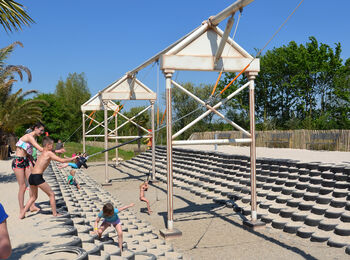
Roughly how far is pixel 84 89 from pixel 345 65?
37919 millimetres

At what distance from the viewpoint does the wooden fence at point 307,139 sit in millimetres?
20406

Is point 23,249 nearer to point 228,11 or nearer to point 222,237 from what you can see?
point 222,237

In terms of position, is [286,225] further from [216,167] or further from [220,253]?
[216,167]

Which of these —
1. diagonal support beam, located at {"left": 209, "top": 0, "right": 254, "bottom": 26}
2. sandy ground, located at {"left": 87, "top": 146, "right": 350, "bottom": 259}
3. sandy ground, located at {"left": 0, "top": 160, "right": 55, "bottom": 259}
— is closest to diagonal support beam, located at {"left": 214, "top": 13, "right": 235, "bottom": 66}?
diagonal support beam, located at {"left": 209, "top": 0, "right": 254, "bottom": 26}

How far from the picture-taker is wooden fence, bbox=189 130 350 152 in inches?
803

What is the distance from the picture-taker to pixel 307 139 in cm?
2328

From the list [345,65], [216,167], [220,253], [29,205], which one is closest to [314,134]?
[216,167]

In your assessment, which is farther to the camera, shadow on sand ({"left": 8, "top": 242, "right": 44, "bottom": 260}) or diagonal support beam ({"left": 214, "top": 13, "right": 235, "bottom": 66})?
diagonal support beam ({"left": 214, "top": 13, "right": 235, "bottom": 66})

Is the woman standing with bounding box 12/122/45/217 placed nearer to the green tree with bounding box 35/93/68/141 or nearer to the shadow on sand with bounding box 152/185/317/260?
the shadow on sand with bounding box 152/185/317/260

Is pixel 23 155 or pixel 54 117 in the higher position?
pixel 54 117

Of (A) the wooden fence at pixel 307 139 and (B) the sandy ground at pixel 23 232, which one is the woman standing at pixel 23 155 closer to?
(B) the sandy ground at pixel 23 232

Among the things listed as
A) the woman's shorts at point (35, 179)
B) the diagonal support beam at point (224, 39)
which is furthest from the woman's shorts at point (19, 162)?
the diagonal support beam at point (224, 39)

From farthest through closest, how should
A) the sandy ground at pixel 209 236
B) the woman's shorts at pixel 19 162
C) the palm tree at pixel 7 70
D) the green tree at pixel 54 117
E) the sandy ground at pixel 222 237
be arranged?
the green tree at pixel 54 117, the palm tree at pixel 7 70, the woman's shorts at pixel 19 162, the sandy ground at pixel 222 237, the sandy ground at pixel 209 236

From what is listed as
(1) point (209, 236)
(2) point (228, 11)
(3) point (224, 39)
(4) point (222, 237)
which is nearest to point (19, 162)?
(1) point (209, 236)
